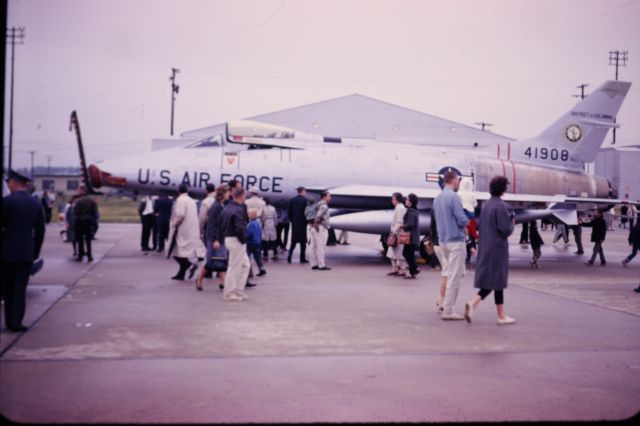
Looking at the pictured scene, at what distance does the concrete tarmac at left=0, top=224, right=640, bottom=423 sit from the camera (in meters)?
4.95

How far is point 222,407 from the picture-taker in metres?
4.90

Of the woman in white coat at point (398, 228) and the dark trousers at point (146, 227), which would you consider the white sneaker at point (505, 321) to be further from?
the dark trousers at point (146, 227)

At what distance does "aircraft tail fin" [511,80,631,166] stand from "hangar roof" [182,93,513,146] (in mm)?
12227

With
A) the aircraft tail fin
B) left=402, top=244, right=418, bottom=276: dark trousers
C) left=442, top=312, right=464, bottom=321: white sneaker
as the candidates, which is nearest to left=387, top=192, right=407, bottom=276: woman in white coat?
left=402, top=244, right=418, bottom=276: dark trousers

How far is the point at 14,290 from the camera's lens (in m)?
7.29

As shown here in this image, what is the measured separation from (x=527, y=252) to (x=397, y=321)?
1350cm

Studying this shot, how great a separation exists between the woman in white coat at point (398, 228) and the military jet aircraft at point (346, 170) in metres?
2.01

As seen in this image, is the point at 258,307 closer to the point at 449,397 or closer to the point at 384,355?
the point at 384,355

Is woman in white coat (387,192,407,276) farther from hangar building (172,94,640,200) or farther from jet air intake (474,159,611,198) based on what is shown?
hangar building (172,94,640,200)

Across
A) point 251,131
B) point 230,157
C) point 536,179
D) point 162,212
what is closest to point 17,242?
point 230,157

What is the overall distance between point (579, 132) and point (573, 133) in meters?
0.18

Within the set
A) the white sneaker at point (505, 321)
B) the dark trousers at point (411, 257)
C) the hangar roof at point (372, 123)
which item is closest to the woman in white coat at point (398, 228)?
the dark trousers at point (411, 257)

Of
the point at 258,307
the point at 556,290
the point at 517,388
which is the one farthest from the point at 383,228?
the point at 517,388

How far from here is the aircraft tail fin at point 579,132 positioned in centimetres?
1948
